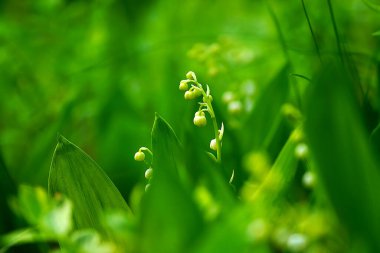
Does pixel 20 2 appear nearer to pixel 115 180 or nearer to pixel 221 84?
pixel 221 84

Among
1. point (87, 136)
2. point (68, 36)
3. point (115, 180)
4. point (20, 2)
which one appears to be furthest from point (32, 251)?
point (20, 2)

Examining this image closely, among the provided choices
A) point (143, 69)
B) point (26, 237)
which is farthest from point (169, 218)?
point (143, 69)

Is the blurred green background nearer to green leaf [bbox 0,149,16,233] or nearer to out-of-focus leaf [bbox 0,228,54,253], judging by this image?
green leaf [bbox 0,149,16,233]

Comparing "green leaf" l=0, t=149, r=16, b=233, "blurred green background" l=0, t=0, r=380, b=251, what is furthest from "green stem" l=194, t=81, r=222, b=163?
"green leaf" l=0, t=149, r=16, b=233

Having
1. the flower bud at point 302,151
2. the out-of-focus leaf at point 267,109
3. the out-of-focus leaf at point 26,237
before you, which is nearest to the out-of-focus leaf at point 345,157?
the flower bud at point 302,151

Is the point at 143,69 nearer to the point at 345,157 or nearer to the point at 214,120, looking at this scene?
the point at 214,120
